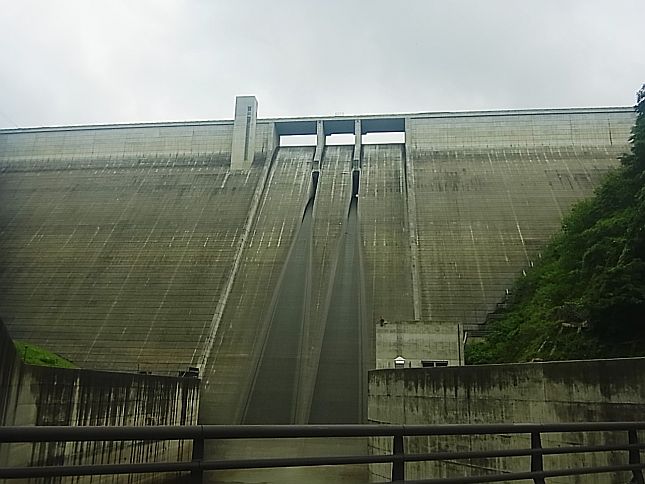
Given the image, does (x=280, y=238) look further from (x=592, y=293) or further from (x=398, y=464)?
(x=398, y=464)

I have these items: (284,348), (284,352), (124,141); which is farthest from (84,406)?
(124,141)

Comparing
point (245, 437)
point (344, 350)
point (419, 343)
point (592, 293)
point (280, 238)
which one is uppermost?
point (280, 238)

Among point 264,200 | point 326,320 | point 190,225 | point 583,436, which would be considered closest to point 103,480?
point 583,436

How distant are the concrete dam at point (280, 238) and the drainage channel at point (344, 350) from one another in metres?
0.07

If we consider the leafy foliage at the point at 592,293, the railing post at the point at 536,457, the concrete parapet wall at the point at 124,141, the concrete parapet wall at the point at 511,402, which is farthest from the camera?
the concrete parapet wall at the point at 124,141

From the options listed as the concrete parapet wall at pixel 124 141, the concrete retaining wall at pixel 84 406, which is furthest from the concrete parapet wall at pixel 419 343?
the concrete parapet wall at pixel 124 141

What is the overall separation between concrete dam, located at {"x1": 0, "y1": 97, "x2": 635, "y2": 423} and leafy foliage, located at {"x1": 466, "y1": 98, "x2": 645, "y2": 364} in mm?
2074

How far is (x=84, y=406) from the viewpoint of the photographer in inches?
398

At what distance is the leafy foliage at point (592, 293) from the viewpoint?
33.9 ft

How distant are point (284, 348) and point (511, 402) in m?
12.8

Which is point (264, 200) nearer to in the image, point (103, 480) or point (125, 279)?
point (125, 279)

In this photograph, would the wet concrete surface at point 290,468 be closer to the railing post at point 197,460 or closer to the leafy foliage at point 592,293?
the leafy foliage at point 592,293

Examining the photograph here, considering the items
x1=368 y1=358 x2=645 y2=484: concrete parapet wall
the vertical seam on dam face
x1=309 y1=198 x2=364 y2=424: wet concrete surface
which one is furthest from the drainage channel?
x1=368 y1=358 x2=645 y2=484: concrete parapet wall

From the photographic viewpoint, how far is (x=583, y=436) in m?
7.33
